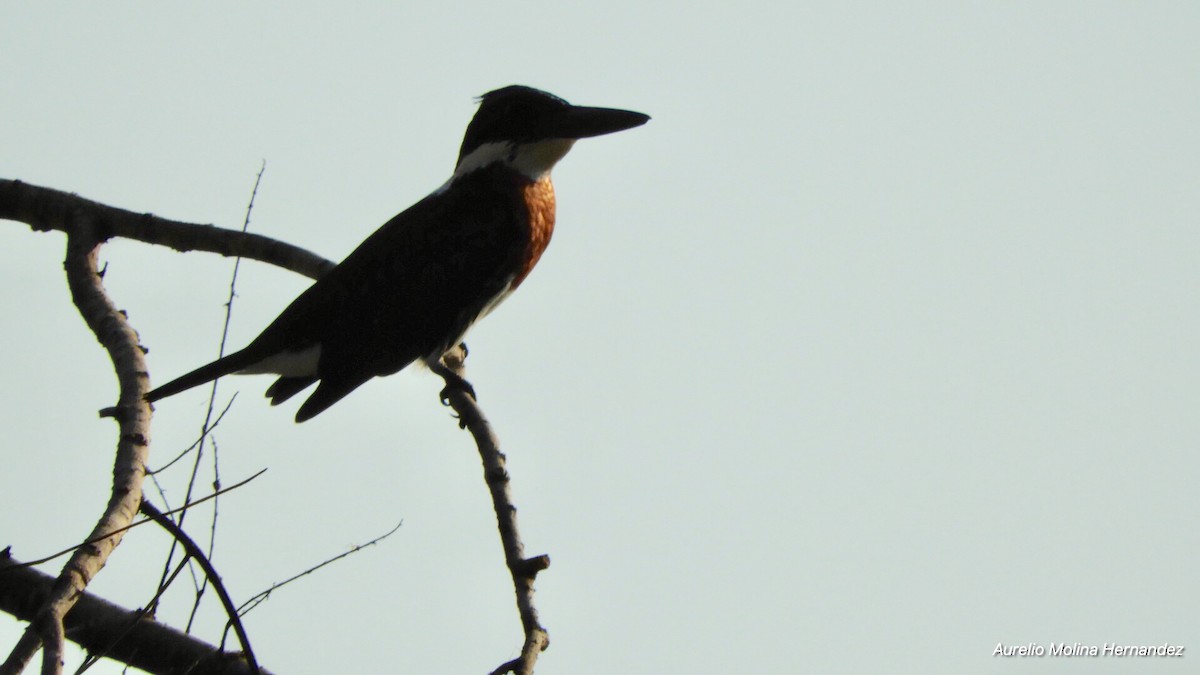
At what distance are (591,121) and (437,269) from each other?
693 mm

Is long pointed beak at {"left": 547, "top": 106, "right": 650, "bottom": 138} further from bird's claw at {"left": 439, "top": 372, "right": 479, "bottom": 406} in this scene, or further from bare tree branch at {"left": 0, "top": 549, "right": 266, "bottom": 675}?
bare tree branch at {"left": 0, "top": 549, "right": 266, "bottom": 675}

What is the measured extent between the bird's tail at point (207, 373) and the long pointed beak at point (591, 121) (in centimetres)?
125

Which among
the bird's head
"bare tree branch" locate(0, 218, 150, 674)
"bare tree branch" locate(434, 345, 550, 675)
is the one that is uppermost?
the bird's head

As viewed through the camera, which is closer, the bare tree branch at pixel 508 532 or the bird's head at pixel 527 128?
the bare tree branch at pixel 508 532

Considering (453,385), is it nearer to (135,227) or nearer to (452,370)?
(452,370)

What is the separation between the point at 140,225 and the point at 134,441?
118 centimetres

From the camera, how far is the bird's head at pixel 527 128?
4.22 meters

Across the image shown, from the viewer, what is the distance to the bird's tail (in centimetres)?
355

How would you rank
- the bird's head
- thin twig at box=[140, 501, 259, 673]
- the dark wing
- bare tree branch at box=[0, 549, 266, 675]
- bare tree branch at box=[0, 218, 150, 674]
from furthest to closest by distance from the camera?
the bird's head → the dark wing → bare tree branch at box=[0, 549, 266, 675] → thin twig at box=[140, 501, 259, 673] → bare tree branch at box=[0, 218, 150, 674]

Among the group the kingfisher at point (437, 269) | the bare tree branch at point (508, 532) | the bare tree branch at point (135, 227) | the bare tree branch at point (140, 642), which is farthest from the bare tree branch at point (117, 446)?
the bare tree branch at point (508, 532)

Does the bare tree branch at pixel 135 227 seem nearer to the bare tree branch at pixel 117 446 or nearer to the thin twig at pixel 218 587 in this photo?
the bare tree branch at pixel 117 446

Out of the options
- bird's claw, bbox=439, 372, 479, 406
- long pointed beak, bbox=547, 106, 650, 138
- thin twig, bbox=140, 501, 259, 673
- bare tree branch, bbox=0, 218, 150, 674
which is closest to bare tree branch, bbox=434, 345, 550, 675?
bird's claw, bbox=439, 372, 479, 406

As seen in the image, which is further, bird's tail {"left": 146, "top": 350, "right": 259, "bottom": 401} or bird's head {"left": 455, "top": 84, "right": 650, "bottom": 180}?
bird's head {"left": 455, "top": 84, "right": 650, "bottom": 180}

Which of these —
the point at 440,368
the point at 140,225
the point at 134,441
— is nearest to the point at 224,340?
the point at 140,225
